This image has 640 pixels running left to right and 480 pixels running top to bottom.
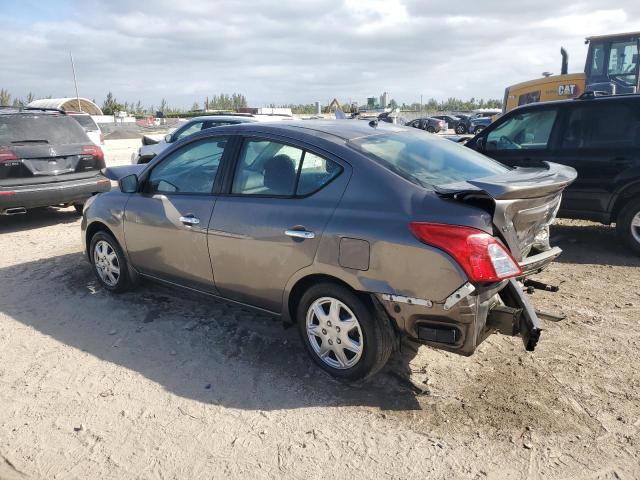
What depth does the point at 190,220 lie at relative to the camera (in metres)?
4.08

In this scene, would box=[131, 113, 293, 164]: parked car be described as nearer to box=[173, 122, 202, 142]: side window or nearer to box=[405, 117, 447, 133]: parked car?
box=[173, 122, 202, 142]: side window

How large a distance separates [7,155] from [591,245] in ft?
26.7

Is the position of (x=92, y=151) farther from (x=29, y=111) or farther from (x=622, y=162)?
(x=622, y=162)

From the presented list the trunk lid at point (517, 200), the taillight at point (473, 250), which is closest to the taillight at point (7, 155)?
the trunk lid at point (517, 200)

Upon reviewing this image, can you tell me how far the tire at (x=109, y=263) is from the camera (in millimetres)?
4957

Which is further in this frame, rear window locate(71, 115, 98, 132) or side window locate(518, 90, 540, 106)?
rear window locate(71, 115, 98, 132)

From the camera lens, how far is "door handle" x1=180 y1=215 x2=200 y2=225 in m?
4.04

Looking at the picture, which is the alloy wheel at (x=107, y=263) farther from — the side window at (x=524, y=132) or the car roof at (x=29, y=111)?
the side window at (x=524, y=132)

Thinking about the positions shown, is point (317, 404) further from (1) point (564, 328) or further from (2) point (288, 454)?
(1) point (564, 328)

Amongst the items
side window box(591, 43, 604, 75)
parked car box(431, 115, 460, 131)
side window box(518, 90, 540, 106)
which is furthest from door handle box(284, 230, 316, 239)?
parked car box(431, 115, 460, 131)

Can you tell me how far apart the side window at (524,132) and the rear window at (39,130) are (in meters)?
6.46

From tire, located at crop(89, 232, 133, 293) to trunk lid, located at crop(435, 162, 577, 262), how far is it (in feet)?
10.5

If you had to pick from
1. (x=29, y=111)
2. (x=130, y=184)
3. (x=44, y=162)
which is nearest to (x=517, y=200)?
(x=130, y=184)

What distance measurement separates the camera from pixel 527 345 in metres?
3.06
